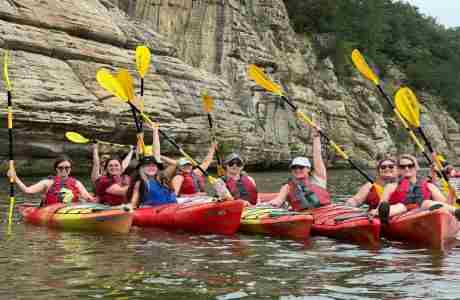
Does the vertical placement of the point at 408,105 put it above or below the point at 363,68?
below

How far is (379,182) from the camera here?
28.3ft

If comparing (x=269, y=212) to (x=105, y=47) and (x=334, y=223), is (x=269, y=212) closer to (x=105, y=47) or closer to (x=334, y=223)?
(x=334, y=223)

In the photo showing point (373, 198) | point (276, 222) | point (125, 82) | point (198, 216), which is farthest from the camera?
point (125, 82)

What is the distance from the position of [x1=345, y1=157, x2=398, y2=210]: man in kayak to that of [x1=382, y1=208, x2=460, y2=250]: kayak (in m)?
0.76

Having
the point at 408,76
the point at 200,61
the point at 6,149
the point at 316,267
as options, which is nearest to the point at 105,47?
the point at 6,149

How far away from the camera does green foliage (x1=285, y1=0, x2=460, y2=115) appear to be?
37.6m

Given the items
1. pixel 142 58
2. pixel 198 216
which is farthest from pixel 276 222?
pixel 142 58

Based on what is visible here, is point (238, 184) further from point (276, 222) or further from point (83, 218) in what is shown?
point (83, 218)

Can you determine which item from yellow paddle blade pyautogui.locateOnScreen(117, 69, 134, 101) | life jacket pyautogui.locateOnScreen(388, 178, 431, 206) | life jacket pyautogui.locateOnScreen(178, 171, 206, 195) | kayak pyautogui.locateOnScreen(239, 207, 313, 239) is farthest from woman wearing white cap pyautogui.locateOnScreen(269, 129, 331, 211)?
yellow paddle blade pyautogui.locateOnScreen(117, 69, 134, 101)

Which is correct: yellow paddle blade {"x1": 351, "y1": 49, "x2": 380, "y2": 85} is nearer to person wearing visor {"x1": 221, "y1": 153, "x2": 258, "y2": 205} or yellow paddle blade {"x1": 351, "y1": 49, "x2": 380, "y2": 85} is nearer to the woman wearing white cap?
the woman wearing white cap

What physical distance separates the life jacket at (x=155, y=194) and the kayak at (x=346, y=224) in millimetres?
1892

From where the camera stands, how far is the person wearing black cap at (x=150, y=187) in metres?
8.66

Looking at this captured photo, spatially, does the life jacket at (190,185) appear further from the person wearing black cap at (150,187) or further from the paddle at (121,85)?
the person wearing black cap at (150,187)

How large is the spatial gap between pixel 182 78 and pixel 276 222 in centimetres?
1480
